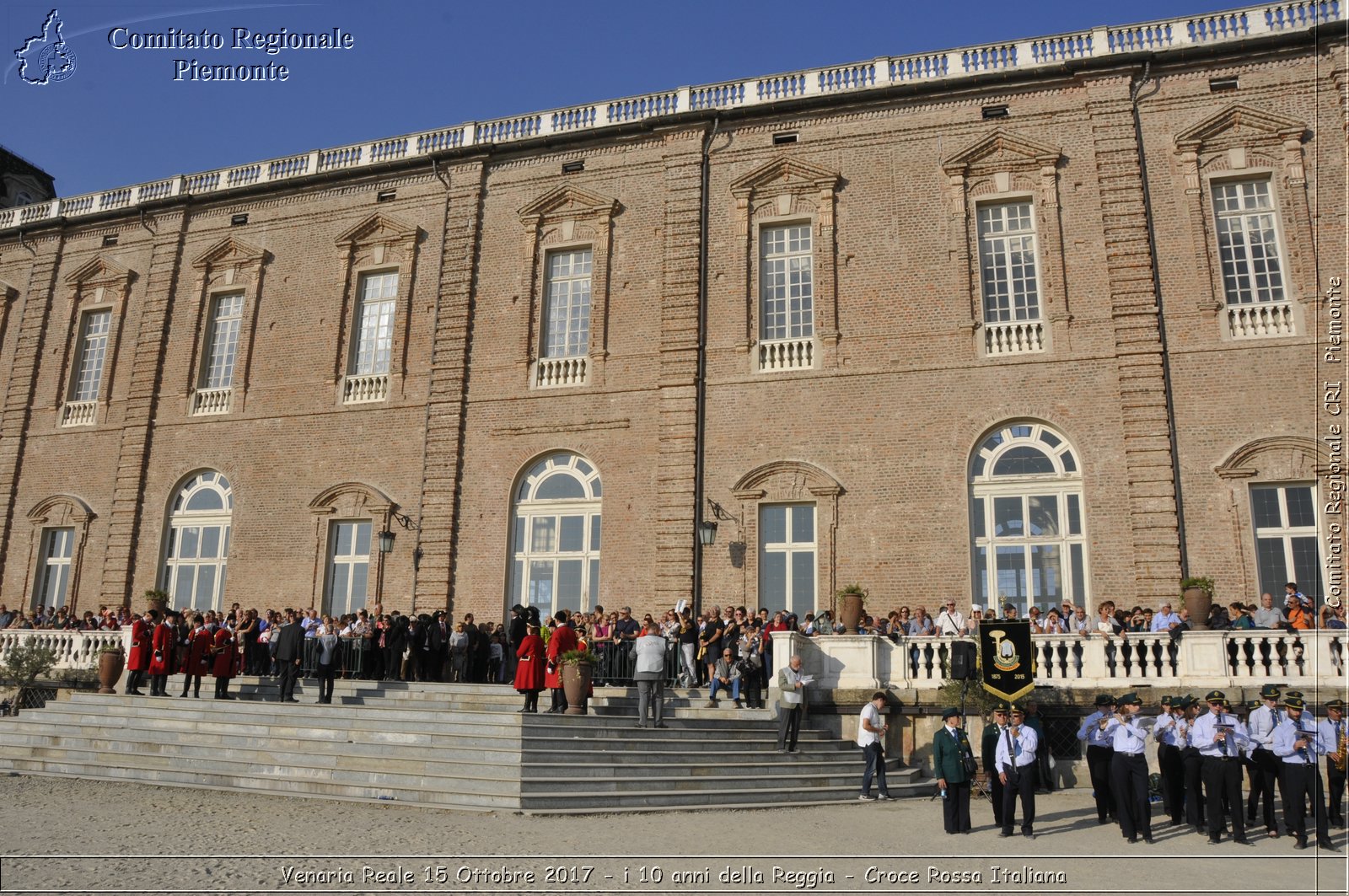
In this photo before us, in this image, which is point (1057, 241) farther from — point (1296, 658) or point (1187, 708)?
point (1187, 708)

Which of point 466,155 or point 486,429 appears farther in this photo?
point 466,155

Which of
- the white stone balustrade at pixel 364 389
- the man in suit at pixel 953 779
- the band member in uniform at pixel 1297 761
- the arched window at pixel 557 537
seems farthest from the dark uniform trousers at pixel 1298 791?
the white stone balustrade at pixel 364 389

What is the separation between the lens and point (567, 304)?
887 inches

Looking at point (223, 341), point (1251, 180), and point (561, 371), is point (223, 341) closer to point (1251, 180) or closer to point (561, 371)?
point (561, 371)

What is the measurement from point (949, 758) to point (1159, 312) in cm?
1107

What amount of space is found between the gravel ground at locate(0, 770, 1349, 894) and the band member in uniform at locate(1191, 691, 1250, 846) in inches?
13.5

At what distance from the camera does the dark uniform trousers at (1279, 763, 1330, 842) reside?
35.4 feet

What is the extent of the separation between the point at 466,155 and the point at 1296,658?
19153 millimetres

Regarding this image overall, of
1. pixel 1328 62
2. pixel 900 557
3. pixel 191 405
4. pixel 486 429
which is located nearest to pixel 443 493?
pixel 486 429

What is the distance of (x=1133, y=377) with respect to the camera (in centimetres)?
1827

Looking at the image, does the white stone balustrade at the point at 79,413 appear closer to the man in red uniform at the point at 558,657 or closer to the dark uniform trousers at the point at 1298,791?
the man in red uniform at the point at 558,657

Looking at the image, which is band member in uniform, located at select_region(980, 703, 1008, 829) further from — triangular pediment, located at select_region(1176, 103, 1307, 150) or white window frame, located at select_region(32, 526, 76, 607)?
white window frame, located at select_region(32, 526, 76, 607)

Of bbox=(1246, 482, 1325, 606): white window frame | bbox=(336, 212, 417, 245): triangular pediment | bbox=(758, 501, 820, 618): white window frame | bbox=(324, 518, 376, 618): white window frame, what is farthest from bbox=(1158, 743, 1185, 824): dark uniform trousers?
bbox=(336, 212, 417, 245): triangular pediment

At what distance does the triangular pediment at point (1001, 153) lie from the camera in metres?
20.0
